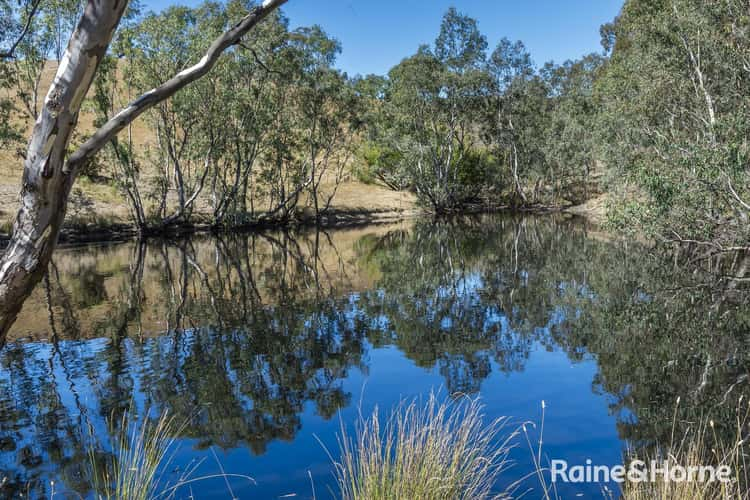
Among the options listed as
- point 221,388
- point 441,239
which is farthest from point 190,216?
point 221,388

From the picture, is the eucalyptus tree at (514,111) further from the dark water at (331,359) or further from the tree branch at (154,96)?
the tree branch at (154,96)

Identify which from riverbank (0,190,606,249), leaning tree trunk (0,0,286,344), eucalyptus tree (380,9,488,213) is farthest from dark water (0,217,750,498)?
eucalyptus tree (380,9,488,213)

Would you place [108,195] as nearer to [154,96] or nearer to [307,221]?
[307,221]

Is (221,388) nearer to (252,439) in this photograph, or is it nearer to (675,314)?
(252,439)

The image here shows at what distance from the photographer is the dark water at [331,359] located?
24.3 feet

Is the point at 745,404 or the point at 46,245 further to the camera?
the point at 745,404

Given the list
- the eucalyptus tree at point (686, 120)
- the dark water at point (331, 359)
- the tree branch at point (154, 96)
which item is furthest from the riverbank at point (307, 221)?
the tree branch at point (154, 96)

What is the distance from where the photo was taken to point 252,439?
303 inches

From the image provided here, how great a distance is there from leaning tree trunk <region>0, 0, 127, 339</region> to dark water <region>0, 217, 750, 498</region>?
384cm

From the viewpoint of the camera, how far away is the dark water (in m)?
7.42

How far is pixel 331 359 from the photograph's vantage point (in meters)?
Answer: 11.2

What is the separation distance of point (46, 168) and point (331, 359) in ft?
27.0

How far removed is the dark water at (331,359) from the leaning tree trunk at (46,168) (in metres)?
3.84

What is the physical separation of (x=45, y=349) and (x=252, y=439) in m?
6.93
